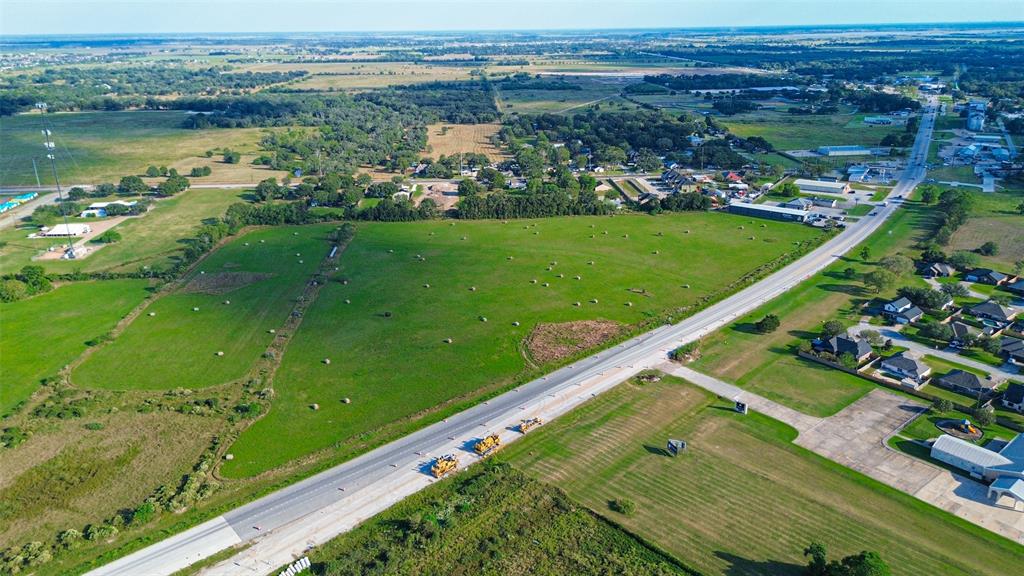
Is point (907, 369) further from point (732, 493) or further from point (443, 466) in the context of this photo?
point (443, 466)

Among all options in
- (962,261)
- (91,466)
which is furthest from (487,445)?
(962,261)

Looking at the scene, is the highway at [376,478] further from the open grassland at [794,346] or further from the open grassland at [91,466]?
the open grassland at [91,466]

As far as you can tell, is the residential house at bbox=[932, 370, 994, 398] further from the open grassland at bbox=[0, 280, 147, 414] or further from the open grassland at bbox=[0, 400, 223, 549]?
the open grassland at bbox=[0, 280, 147, 414]

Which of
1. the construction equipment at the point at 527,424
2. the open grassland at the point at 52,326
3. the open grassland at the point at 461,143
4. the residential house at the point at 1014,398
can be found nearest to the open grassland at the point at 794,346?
the residential house at the point at 1014,398

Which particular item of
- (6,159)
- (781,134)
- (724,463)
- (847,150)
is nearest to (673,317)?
(724,463)

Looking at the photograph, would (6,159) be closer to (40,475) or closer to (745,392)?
(40,475)

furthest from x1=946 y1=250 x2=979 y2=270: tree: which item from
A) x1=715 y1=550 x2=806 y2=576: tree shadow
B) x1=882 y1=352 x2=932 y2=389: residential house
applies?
x1=715 y1=550 x2=806 y2=576: tree shadow
